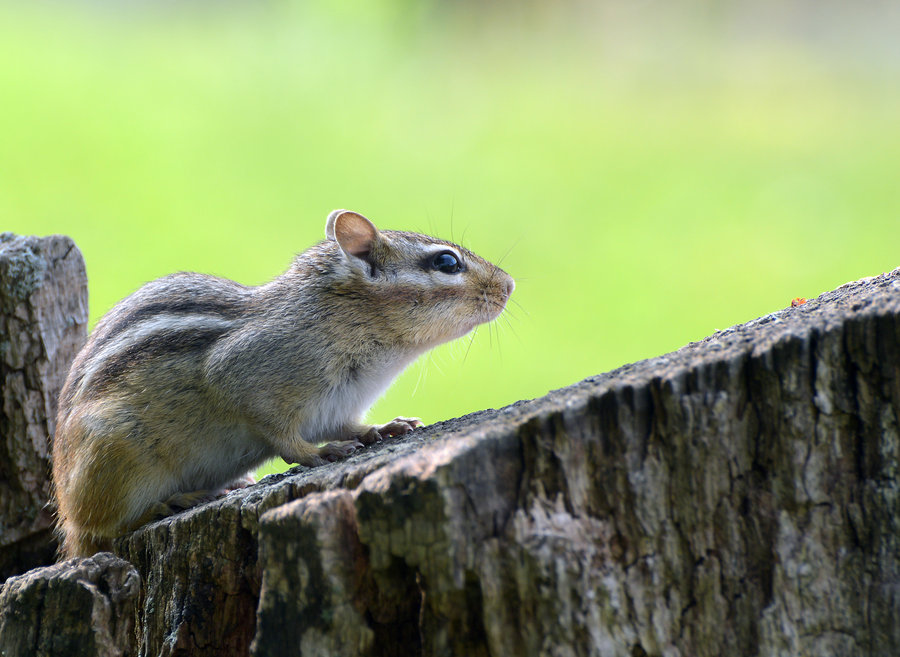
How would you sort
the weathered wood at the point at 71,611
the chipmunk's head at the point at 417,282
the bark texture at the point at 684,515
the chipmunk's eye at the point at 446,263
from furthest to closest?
the chipmunk's eye at the point at 446,263, the chipmunk's head at the point at 417,282, the weathered wood at the point at 71,611, the bark texture at the point at 684,515

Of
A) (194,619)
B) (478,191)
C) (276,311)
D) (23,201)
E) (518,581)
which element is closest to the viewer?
(518,581)

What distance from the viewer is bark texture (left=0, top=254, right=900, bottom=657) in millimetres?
1562

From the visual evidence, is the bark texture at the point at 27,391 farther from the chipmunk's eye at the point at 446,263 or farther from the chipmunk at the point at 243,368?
the chipmunk's eye at the point at 446,263

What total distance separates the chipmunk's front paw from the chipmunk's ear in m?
0.61

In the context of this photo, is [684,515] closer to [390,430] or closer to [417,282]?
[390,430]

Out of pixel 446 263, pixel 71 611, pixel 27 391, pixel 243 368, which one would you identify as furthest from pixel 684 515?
pixel 27 391

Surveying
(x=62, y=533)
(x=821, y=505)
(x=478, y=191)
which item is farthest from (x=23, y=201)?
(x=821, y=505)

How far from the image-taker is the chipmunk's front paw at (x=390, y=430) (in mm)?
2859

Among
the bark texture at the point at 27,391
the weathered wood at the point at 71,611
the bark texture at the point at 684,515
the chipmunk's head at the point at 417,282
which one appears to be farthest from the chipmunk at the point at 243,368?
the bark texture at the point at 684,515

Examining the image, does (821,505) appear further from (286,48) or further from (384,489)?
(286,48)

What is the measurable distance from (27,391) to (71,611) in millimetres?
1653

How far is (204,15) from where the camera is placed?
6.38 meters

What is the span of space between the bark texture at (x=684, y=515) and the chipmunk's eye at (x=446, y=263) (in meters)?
1.48

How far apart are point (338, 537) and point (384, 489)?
14 centimetres
